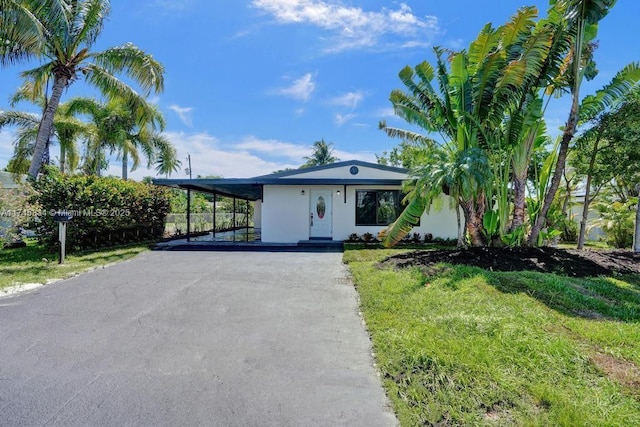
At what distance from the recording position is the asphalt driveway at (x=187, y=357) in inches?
105

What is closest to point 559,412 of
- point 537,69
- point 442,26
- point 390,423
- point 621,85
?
point 390,423

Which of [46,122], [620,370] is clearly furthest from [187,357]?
[46,122]

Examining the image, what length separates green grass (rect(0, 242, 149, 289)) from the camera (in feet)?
23.8

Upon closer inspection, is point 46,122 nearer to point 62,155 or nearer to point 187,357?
point 62,155

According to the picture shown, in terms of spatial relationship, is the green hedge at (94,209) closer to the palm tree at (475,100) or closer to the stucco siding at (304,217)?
the stucco siding at (304,217)

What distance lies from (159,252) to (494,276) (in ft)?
34.0

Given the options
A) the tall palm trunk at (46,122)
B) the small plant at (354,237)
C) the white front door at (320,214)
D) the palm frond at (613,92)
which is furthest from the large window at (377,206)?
the tall palm trunk at (46,122)

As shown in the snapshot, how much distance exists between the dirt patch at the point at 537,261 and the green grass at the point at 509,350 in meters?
1.16

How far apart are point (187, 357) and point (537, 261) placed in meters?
7.33

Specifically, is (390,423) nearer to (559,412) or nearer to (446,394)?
(446,394)

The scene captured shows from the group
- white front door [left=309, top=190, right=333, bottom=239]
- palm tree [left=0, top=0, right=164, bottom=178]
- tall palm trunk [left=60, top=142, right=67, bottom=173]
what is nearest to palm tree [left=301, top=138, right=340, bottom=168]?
tall palm trunk [left=60, top=142, right=67, bottom=173]

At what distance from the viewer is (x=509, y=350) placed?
3398 mm

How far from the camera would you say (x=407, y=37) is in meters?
11.9

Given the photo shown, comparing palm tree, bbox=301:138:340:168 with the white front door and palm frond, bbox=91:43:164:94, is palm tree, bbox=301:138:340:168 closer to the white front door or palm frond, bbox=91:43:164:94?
the white front door
